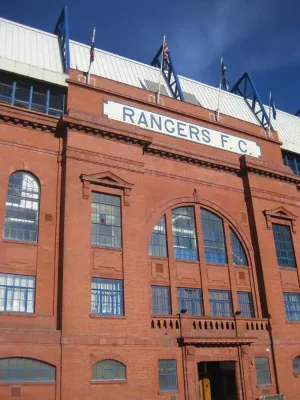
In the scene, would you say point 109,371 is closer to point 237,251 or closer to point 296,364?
point 237,251

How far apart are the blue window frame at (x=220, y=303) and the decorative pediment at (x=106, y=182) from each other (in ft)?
23.5

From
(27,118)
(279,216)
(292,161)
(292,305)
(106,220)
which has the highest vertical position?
(292,161)

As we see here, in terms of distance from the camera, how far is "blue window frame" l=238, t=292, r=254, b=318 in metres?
25.4

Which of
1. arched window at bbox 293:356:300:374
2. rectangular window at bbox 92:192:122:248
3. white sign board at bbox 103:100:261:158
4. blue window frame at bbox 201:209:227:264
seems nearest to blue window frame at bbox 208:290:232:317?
blue window frame at bbox 201:209:227:264

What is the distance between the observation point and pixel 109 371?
19.4 meters

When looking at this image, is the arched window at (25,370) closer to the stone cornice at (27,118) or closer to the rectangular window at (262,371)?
the rectangular window at (262,371)

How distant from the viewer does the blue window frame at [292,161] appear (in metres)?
34.3

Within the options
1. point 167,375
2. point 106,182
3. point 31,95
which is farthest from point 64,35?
point 167,375

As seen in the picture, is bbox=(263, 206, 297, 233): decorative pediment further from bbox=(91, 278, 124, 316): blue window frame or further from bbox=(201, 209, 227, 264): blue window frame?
bbox=(91, 278, 124, 316): blue window frame

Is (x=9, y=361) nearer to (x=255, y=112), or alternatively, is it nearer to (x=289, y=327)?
(x=289, y=327)

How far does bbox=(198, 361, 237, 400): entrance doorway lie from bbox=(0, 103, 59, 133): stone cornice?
612 inches

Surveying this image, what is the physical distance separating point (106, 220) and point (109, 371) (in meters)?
7.26

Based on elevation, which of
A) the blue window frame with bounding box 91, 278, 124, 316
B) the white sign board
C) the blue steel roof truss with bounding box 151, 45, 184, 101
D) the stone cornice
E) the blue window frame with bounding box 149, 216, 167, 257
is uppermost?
the blue steel roof truss with bounding box 151, 45, 184, 101

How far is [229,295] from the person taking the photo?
25250 mm
